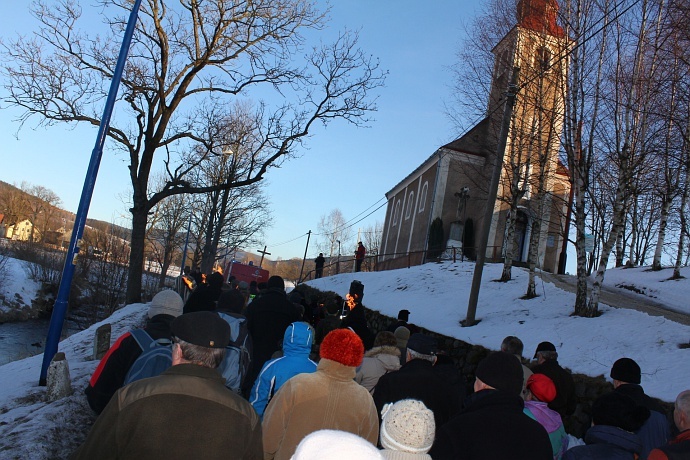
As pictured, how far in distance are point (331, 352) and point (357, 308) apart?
544cm

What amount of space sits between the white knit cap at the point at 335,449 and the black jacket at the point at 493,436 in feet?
5.88

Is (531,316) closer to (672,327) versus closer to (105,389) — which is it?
(672,327)

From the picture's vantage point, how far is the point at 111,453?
2.33 metres

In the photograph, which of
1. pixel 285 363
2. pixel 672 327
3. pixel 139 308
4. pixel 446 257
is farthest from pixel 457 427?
pixel 446 257

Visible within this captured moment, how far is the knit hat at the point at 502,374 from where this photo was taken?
3.45 m

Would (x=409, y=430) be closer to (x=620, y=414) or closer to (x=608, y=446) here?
(x=608, y=446)

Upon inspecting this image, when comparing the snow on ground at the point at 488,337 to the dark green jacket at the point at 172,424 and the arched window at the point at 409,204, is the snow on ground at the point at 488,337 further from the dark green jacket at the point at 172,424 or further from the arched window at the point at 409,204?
the arched window at the point at 409,204

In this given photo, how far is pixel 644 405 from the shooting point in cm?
477

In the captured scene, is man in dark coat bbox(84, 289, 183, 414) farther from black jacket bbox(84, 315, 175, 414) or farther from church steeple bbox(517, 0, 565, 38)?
church steeple bbox(517, 0, 565, 38)

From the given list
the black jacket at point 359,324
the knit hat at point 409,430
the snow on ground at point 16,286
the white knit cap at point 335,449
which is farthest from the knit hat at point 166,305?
the snow on ground at point 16,286

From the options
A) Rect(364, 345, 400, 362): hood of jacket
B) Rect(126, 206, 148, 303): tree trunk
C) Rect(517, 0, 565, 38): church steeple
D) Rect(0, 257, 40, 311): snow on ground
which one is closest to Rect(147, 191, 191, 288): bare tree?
Rect(0, 257, 40, 311): snow on ground

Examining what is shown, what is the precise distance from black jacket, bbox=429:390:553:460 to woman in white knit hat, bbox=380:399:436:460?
55cm

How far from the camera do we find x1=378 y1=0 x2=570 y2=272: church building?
16.1 m

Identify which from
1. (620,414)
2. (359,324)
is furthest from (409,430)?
(359,324)
